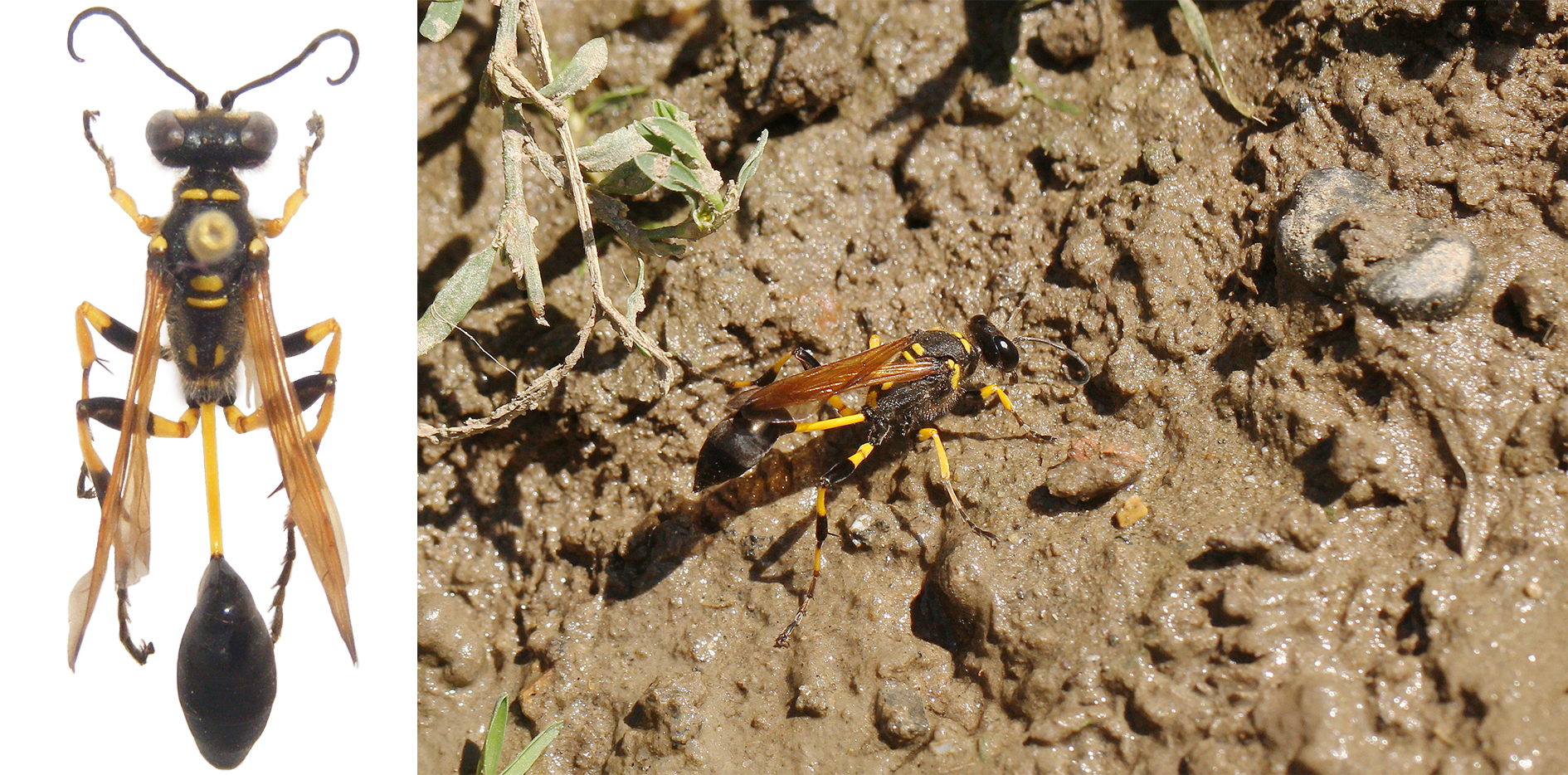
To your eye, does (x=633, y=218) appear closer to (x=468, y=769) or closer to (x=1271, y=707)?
(x=468, y=769)

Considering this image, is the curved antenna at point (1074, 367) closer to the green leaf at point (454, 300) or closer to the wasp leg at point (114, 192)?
the green leaf at point (454, 300)

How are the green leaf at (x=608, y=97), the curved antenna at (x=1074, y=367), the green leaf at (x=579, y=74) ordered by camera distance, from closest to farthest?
the green leaf at (x=579, y=74) < the curved antenna at (x=1074, y=367) < the green leaf at (x=608, y=97)

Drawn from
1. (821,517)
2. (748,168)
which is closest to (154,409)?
(748,168)

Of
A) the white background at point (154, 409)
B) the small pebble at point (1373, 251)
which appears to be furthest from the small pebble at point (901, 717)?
the small pebble at point (1373, 251)

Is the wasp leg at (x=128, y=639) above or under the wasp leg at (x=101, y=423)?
under

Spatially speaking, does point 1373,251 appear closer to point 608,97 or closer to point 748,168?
point 748,168

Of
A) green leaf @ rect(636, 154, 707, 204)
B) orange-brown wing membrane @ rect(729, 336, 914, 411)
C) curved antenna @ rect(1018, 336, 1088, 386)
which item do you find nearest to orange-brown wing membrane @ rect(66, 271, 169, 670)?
green leaf @ rect(636, 154, 707, 204)

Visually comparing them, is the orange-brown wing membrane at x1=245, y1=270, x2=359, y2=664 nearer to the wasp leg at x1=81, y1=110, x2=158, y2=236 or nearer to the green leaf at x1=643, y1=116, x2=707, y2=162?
the wasp leg at x1=81, y1=110, x2=158, y2=236

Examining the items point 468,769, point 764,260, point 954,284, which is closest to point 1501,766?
point 954,284
